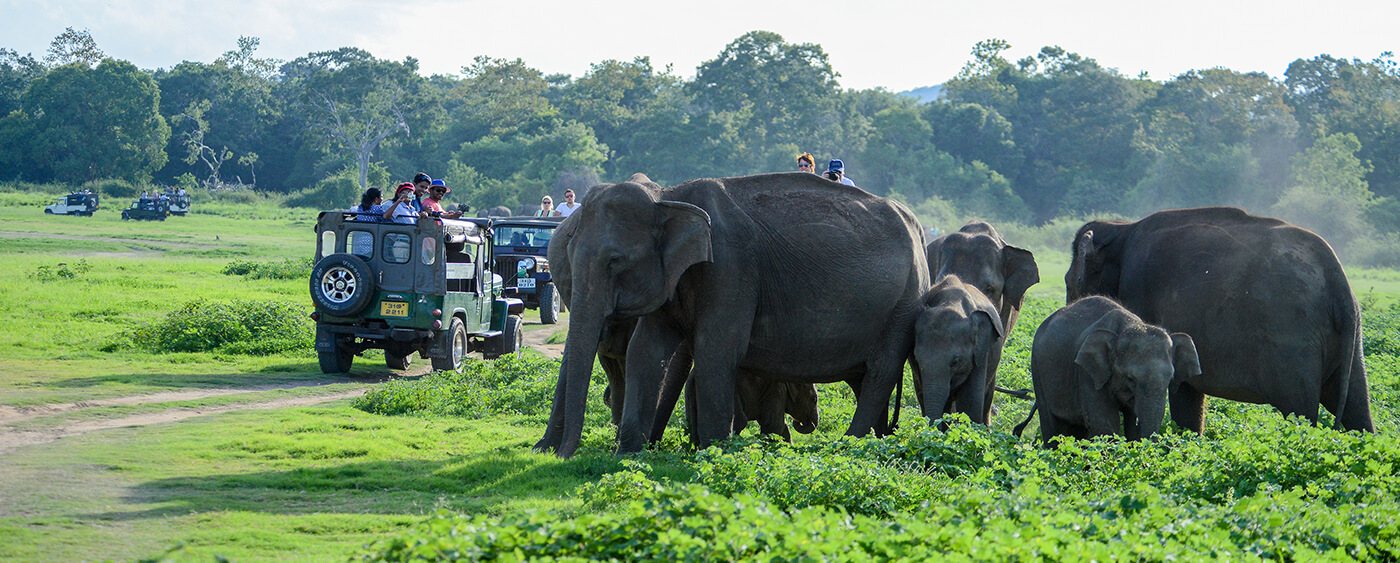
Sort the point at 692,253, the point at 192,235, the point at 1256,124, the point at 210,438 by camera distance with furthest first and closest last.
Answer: the point at 1256,124
the point at 192,235
the point at 210,438
the point at 692,253

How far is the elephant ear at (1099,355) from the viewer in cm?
998

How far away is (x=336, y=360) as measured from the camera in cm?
1598

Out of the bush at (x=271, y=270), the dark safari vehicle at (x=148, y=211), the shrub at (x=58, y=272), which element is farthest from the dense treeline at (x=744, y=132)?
the shrub at (x=58, y=272)

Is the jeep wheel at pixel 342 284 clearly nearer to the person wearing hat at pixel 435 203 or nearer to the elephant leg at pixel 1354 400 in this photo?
the person wearing hat at pixel 435 203

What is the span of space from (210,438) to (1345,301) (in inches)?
385

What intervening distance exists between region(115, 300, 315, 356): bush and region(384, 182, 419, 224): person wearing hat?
3.35 metres

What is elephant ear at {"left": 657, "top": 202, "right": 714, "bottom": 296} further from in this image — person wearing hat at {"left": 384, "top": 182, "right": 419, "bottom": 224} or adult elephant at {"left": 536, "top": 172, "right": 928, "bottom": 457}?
person wearing hat at {"left": 384, "top": 182, "right": 419, "bottom": 224}

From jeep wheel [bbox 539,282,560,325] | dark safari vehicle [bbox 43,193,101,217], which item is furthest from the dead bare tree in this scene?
jeep wheel [bbox 539,282,560,325]

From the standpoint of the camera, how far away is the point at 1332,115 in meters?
68.2

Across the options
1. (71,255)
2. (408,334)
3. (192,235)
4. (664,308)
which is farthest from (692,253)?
(192,235)

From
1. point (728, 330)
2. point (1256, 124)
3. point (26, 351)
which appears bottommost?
point (26, 351)

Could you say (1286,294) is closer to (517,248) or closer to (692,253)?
(692,253)

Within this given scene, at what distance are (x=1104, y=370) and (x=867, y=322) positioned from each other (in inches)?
80.5

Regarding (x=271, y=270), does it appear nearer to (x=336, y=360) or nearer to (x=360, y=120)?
(x=336, y=360)
